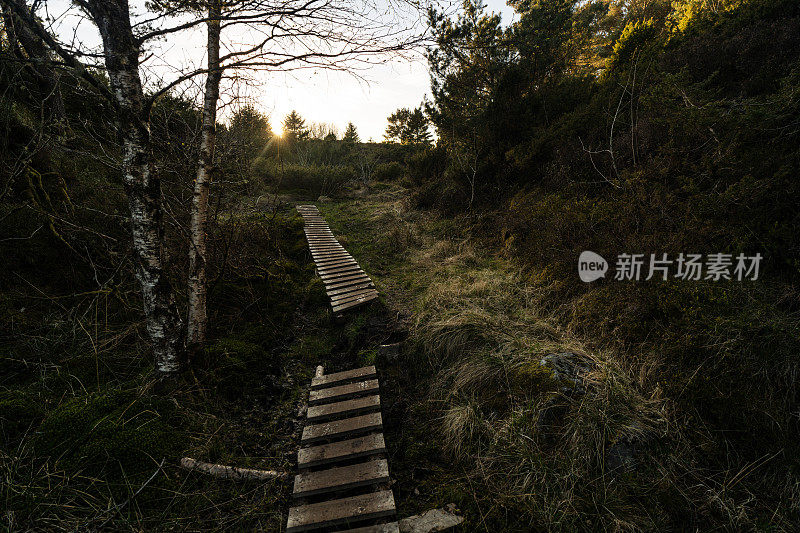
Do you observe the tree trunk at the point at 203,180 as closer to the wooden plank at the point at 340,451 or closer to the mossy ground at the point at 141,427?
the mossy ground at the point at 141,427

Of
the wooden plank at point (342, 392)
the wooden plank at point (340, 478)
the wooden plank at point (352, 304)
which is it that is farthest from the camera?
the wooden plank at point (352, 304)

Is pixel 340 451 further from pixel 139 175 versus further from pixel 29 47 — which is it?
pixel 29 47

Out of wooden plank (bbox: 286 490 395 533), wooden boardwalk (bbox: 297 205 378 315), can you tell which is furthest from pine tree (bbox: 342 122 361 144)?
wooden plank (bbox: 286 490 395 533)

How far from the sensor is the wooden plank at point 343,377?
3.43 meters

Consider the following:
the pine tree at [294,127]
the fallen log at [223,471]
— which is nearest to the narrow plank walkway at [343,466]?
the fallen log at [223,471]

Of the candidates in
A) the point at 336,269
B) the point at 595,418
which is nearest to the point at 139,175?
the point at 595,418

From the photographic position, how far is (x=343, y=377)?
11.4 ft

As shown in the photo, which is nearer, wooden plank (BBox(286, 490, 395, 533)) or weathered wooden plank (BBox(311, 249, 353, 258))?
wooden plank (BBox(286, 490, 395, 533))

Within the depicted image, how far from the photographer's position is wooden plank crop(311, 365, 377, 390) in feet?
11.3

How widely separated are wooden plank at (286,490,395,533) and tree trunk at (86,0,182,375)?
6.11 ft

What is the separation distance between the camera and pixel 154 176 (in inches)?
96.0

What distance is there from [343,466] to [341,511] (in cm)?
39

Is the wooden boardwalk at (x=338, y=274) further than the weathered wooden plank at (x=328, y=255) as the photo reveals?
No

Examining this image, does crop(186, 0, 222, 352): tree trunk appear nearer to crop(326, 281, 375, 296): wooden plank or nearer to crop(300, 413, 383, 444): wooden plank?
crop(300, 413, 383, 444): wooden plank
